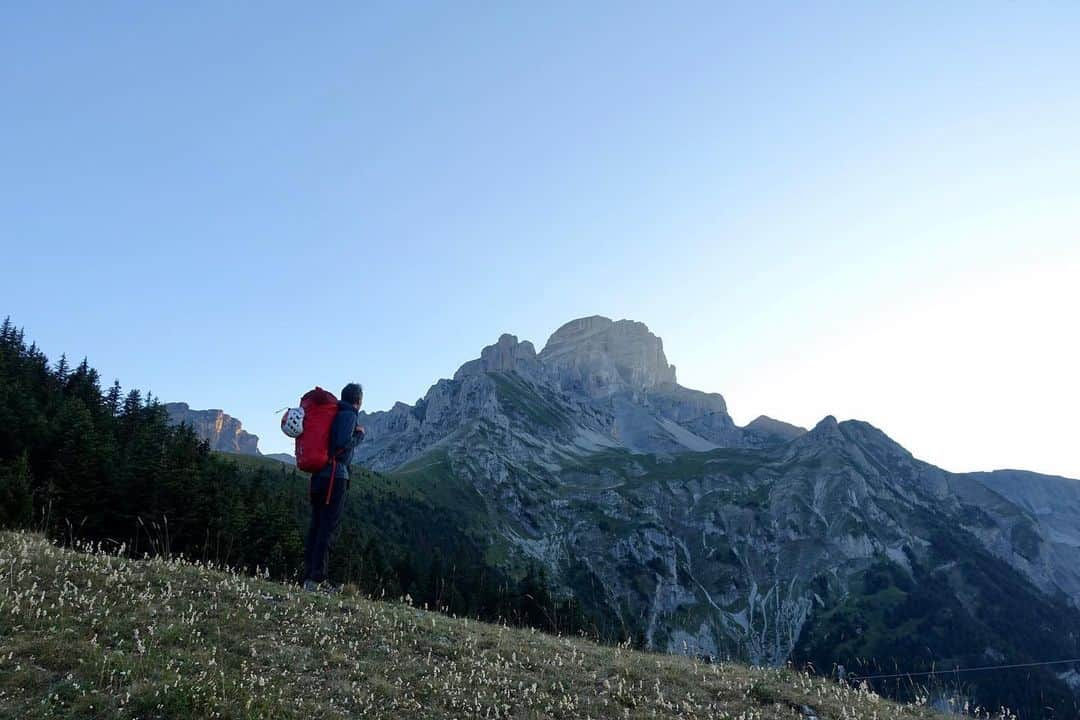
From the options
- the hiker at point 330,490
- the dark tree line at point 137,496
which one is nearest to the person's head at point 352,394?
the hiker at point 330,490

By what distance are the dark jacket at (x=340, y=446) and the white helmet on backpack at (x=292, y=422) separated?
0.67m

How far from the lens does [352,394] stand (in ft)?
49.2

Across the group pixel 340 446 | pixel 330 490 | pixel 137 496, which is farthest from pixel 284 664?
pixel 137 496

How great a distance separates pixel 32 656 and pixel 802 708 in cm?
1092

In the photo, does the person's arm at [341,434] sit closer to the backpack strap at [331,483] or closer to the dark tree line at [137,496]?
the backpack strap at [331,483]

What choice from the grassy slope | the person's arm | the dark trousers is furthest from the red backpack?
the grassy slope

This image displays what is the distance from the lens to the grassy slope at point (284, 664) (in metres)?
8.12

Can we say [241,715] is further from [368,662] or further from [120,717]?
[368,662]

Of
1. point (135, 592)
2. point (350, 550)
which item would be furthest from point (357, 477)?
point (135, 592)

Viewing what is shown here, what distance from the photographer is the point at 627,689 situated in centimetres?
1022

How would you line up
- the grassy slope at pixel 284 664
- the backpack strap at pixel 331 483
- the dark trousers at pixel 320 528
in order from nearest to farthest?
the grassy slope at pixel 284 664 → the backpack strap at pixel 331 483 → the dark trousers at pixel 320 528

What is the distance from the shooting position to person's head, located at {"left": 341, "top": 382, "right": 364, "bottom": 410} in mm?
14961

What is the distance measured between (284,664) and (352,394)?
650 centimetres

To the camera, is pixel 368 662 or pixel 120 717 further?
pixel 368 662
